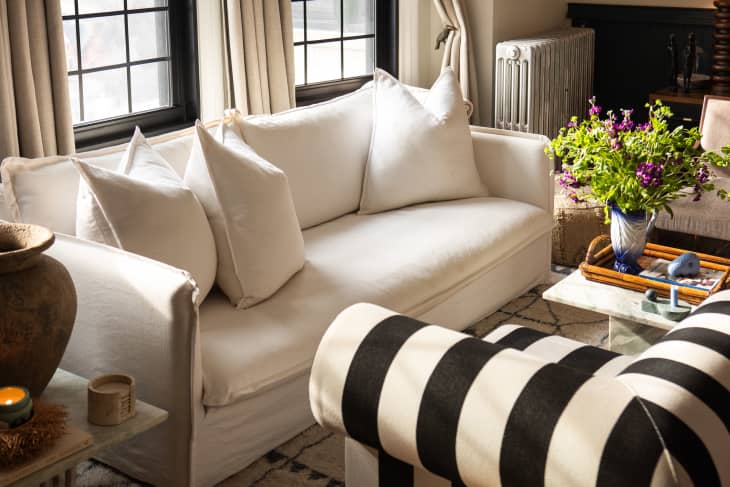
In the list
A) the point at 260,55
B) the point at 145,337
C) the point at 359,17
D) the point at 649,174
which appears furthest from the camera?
the point at 359,17

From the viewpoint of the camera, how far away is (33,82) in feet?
10.2

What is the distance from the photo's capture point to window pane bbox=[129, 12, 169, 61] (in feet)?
12.5

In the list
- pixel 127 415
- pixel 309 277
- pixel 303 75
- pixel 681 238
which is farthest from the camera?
pixel 303 75

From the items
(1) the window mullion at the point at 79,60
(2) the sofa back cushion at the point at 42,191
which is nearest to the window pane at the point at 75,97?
(1) the window mullion at the point at 79,60

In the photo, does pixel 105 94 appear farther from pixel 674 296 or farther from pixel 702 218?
pixel 702 218

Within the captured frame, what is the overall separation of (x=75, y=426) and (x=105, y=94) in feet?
6.58

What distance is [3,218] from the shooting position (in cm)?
263

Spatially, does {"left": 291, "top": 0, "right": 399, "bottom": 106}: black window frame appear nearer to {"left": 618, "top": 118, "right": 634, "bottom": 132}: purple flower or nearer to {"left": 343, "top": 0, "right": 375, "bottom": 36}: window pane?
{"left": 343, "top": 0, "right": 375, "bottom": 36}: window pane

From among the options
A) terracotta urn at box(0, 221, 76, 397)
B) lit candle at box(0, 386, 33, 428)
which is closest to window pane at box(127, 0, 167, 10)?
terracotta urn at box(0, 221, 76, 397)

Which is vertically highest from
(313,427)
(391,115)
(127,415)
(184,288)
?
(391,115)

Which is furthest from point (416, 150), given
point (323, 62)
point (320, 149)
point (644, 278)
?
point (323, 62)

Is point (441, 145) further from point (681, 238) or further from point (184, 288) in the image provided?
point (184, 288)

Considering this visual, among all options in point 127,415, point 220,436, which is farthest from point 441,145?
point 127,415

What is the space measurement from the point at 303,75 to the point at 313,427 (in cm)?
229
